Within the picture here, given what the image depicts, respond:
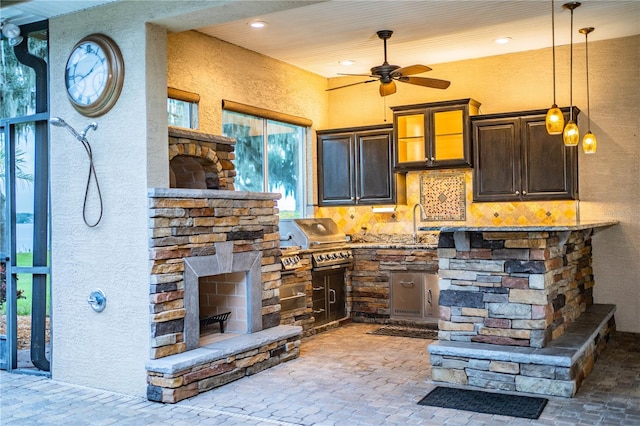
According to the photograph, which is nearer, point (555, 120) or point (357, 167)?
point (555, 120)

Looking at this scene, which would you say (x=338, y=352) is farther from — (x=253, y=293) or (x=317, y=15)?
(x=317, y=15)

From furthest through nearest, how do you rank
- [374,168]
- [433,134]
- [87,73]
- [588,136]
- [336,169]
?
[336,169] < [374,168] < [433,134] < [588,136] < [87,73]

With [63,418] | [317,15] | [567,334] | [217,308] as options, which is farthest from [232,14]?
[567,334]

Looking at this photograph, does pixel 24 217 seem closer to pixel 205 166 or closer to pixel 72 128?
pixel 72 128

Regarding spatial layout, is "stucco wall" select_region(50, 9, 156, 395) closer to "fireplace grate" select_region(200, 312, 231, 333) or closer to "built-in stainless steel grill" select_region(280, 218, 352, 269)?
"fireplace grate" select_region(200, 312, 231, 333)

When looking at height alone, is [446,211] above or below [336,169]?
below

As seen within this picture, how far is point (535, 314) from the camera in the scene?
4402mm

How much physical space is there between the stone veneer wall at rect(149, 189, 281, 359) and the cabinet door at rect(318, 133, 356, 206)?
8.56 ft

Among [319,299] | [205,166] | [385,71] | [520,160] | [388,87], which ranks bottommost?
[319,299]

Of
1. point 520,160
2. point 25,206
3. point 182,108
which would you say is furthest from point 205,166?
point 520,160

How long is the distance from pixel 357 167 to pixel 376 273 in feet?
4.36

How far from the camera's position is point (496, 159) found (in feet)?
22.3

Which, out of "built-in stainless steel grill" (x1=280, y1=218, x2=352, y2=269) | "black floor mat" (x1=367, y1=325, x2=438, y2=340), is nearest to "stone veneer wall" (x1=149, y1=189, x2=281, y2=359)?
"built-in stainless steel grill" (x1=280, y1=218, x2=352, y2=269)

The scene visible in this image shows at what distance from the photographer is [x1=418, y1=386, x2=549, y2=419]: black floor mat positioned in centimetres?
395
